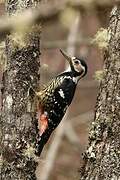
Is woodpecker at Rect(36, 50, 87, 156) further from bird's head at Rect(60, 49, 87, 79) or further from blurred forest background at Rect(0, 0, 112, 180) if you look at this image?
blurred forest background at Rect(0, 0, 112, 180)

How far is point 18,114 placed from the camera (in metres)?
2.68

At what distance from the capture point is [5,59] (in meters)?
2.77

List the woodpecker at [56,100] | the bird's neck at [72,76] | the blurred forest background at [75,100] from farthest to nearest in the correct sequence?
the blurred forest background at [75,100] → the bird's neck at [72,76] → the woodpecker at [56,100]

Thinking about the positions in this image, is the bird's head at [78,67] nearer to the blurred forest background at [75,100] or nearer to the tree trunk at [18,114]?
the blurred forest background at [75,100]

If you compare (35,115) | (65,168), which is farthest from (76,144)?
(35,115)

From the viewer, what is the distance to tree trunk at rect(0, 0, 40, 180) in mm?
2682

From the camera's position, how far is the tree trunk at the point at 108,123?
259 centimetres

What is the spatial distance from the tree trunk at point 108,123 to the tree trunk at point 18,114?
348mm

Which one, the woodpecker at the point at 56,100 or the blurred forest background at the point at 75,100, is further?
the blurred forest background at the point at 75,100

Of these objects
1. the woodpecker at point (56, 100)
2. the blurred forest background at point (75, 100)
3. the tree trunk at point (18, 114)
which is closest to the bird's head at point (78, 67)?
the woodpecker at point (56, 100)

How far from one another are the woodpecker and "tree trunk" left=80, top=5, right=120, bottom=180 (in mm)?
896

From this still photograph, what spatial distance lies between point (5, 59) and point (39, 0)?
40 centimetres

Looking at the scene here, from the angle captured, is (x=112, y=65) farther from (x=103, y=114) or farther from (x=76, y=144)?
(x=76, y=144)

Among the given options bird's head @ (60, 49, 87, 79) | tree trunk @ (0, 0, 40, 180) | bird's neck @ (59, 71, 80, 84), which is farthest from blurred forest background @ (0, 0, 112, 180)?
tree trunk @ (0, 0, 40, 180)
